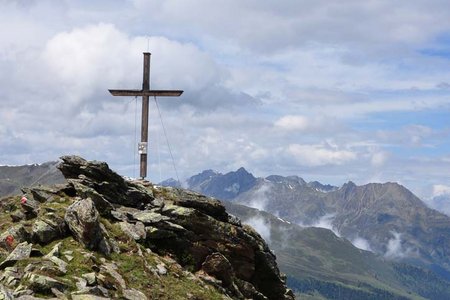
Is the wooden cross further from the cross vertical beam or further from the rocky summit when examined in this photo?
the rocky summit

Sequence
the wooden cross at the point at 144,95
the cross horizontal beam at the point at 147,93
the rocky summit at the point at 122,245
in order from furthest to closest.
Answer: the wooden cross at the point at 144,95 → the cross horizontal beam at the point at 147,93 → the rocky summit at the point at 122,245

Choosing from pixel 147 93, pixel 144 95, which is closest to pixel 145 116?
pixel 144 95

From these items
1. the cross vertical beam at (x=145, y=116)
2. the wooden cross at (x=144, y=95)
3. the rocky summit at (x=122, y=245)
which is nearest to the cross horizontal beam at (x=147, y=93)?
the wooden cross at (x=144, y=95)

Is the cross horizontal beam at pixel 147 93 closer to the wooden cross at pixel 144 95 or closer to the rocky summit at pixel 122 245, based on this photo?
the wooden cross at pixel 144 95

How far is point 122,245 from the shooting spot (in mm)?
31422

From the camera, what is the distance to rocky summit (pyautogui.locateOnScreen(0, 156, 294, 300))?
85.5 ft

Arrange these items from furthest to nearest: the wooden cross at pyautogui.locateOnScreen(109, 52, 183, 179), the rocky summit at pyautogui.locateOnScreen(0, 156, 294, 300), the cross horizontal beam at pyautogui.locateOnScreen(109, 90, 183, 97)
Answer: the wooden cross at pyautogui.locateOnScreen(109, 52, 183, 179)
the cross horizontal beam at pyautogui.locateOnScreen(109, 90, 183, 97)
the rocky summit at pyautogui.locateOnScreen(0, 156, 294, 300)

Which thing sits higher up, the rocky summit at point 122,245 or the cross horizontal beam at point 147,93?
the cross horizontal beam at point 147,93

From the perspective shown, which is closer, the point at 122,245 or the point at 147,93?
the point at 122,245

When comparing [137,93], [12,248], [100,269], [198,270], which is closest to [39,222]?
[12,248]

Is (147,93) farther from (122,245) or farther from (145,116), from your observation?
(122,245)

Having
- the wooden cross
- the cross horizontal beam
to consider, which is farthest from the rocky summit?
the cross horizontal beam

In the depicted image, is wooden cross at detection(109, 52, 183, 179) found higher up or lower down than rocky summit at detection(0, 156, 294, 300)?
higher up

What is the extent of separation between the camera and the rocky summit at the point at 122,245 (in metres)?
26.1
